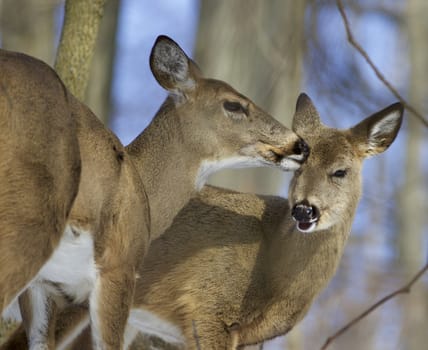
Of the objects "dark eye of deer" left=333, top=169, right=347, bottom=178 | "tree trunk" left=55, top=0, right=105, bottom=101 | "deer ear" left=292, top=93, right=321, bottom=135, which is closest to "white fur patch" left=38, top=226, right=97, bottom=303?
"tree trunk" left=55, top=0, right=105, bottom=101

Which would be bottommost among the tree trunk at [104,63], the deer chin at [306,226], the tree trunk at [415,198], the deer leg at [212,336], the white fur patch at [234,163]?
the tree trunk at [415,198]

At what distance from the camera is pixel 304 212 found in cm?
733

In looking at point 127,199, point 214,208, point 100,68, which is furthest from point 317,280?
point 100,68

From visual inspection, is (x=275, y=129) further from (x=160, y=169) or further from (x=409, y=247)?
(x=409, y=247)

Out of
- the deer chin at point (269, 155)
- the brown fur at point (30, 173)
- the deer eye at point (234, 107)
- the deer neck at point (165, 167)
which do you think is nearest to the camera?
the brown fur at point (30, 173)

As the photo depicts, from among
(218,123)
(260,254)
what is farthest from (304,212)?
(218,123)

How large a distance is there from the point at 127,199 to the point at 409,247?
613 inches

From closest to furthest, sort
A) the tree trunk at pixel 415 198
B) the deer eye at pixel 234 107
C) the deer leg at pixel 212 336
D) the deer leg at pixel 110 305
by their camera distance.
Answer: the deer leg at pixel 110 305
the deer eye at pixel 234 107
the deer leg at pixel 212 336
the tree trunk at pixel 415 198

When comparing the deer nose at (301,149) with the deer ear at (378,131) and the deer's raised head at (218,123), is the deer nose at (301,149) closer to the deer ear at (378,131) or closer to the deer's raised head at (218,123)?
the deer's raised head at (218,123)

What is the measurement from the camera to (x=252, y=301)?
24.9 ft

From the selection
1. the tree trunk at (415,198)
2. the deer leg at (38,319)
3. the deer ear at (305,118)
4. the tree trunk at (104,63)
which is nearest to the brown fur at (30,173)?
the deer leg at (38,319)

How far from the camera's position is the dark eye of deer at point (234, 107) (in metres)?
7.20

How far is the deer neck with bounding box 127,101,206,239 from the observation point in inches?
273

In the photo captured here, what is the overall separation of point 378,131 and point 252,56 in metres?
3.88
